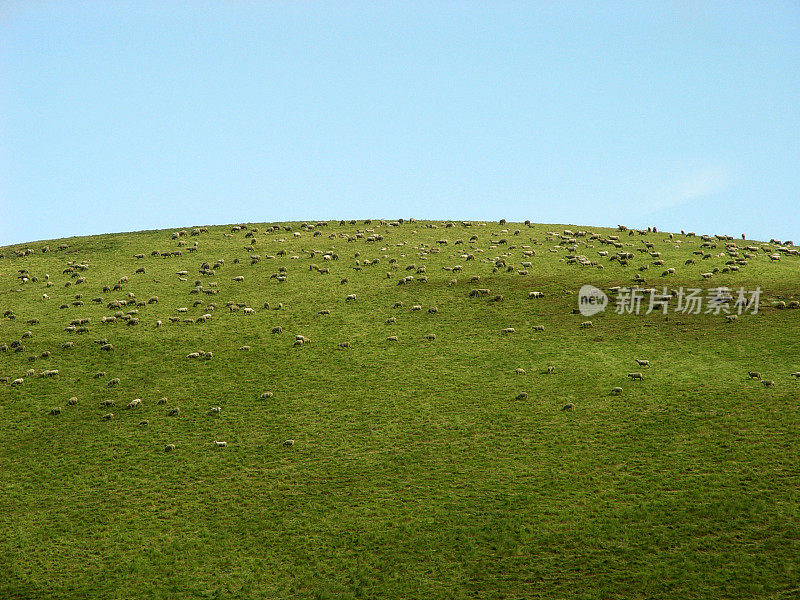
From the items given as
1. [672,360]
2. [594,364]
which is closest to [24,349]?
[594,364]

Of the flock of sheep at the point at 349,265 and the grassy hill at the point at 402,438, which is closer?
the grassy hill at the point at 402,438

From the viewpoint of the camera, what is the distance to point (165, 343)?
65438mm

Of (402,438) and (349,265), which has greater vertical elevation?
(349,265)

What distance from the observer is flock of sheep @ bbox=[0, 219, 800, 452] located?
6594 cm

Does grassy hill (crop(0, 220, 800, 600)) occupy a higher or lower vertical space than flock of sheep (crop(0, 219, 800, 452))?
lower

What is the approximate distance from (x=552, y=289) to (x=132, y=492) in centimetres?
4489

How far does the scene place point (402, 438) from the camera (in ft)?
161

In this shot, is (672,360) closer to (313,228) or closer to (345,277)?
(345,277)

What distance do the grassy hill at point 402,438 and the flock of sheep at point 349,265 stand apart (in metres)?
0.56

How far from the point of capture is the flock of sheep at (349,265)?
65938 millimetres

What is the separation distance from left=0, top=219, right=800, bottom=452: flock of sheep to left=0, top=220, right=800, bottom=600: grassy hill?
56cm

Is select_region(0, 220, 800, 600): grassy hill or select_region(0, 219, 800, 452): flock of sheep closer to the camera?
select_region(0, 220, 800, 600): grassy hill

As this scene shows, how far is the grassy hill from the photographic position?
37.8 meters

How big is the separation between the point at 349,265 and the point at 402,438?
3905cm
